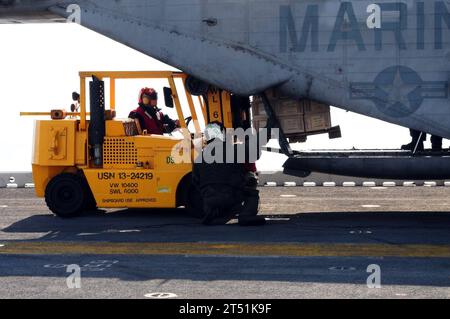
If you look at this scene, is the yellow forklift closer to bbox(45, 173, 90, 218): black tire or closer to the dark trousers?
bbox(45, 173, 90, 218): black tire

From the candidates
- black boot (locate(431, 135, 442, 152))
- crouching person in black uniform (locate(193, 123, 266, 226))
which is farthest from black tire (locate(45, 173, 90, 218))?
black boot (locate(431, 135, 442, 152))

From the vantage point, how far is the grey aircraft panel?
14383 millimetres

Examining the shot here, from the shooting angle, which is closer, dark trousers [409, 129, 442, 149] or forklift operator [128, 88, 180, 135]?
dark trousers [409, 129, 442, 149]

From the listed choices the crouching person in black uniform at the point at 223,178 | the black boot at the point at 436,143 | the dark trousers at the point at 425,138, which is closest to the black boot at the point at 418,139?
the dark trousers at the point at 425,138

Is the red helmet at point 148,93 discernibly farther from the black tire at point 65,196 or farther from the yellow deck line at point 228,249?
Answer: the yellow deck line at point 228,249

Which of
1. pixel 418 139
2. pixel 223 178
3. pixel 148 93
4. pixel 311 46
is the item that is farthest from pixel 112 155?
pixel 418 139

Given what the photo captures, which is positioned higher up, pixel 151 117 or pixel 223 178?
pixel 151 117

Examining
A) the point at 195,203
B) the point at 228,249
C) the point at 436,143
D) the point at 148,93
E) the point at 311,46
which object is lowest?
the point at 228,249

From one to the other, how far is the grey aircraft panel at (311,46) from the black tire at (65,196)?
233cm

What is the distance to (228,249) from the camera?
12.6 m

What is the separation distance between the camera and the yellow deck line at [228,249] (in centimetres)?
1221

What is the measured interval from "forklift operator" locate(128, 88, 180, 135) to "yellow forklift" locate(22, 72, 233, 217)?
0.73ft

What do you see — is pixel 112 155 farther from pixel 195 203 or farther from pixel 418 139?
pixel 418 139

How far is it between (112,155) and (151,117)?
105 cm
